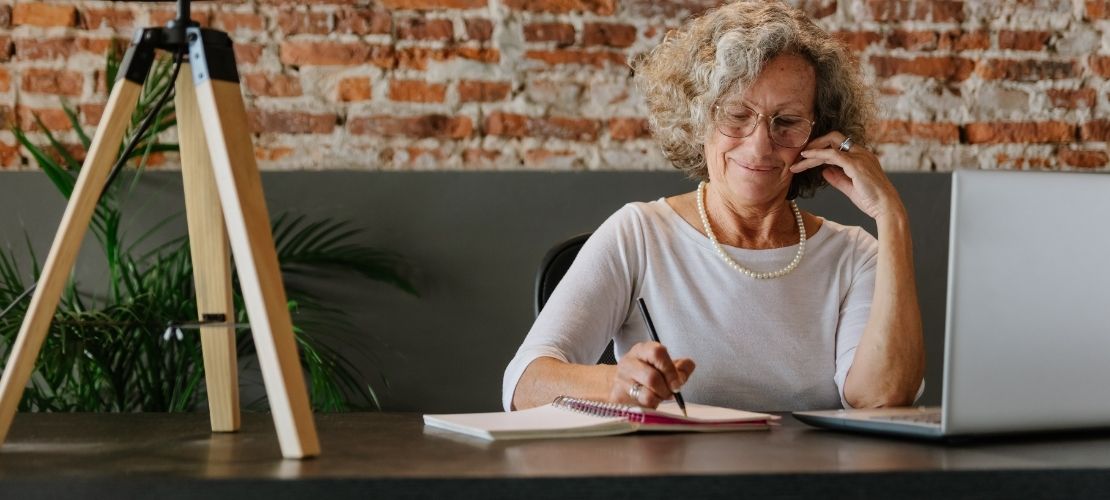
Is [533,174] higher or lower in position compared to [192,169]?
lower

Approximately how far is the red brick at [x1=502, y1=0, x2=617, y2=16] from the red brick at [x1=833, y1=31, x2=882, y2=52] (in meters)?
0.61

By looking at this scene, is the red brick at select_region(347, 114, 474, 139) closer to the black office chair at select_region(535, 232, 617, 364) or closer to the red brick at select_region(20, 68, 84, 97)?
the red brick at select_region(20, 68, 84, 97)

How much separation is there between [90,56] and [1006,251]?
238cm

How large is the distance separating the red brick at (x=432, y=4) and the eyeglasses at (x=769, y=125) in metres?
1.00

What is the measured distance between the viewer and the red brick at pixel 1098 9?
3059 mm

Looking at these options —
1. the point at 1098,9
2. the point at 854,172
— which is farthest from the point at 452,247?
the point at 1098,9

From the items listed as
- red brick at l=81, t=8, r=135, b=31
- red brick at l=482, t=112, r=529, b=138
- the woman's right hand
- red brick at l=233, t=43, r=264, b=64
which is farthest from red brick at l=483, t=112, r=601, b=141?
the woman's right hand

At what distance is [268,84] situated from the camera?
2824mm

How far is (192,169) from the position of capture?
123 cm

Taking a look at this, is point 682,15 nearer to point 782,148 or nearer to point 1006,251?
point 782,148

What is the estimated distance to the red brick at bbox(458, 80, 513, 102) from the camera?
2.87m

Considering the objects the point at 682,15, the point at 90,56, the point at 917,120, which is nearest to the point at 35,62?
the point at 90,56

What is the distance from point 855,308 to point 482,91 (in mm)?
1183

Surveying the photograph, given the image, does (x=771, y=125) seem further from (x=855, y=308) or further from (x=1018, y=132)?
(x=1018, y=132)
